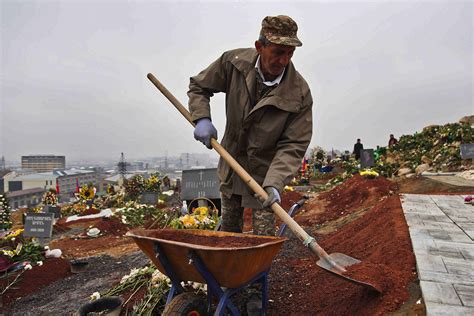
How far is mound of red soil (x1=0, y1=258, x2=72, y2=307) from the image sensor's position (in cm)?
436

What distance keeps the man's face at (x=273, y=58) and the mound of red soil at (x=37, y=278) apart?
12.6ft

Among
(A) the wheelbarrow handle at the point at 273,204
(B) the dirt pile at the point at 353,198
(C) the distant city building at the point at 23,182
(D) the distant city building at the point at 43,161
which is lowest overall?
(C) the distant city building at the point at 23,182

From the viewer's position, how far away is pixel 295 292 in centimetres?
332

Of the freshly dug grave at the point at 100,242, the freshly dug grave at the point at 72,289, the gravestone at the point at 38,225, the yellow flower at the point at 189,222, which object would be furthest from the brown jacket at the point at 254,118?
the gravestone at the point at 38,225

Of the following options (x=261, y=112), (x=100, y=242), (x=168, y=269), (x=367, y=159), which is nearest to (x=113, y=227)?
(x=100, y=242)

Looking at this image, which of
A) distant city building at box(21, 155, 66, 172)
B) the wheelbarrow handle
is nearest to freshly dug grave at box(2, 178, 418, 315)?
the wheelbarrow handle

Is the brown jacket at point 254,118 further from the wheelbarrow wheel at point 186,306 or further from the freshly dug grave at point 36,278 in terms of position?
the freshly dug grave at point 36,278

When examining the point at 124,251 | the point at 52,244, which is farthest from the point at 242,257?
the point at 52,244

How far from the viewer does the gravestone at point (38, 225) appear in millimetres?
6078

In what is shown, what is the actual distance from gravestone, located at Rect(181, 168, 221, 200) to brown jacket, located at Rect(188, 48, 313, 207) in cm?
404

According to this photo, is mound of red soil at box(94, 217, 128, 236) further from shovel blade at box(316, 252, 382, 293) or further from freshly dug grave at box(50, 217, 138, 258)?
shovel blade at box(316, 252, 382, 293)

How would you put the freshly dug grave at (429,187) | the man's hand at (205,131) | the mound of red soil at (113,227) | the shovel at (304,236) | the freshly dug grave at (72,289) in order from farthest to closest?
the mound of red soil at (113,227), the freshly dug grave at (429,187), the freshly dug grave at (72,289), the man's hand at (205,131), the shovel at (304,236)

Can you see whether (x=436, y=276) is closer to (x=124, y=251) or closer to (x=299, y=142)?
(x=299, y=142)

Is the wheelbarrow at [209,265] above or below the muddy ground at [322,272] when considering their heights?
above
